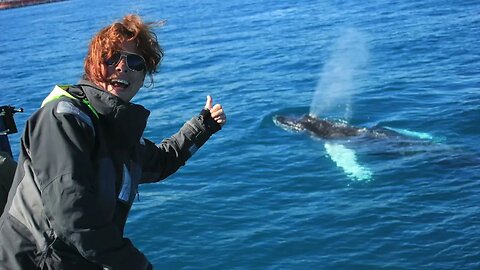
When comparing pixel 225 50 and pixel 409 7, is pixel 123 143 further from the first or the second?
pixel 409 7

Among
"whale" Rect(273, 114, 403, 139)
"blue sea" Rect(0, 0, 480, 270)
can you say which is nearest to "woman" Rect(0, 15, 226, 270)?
"blue sea" Rect(0, 0, 480, 270)

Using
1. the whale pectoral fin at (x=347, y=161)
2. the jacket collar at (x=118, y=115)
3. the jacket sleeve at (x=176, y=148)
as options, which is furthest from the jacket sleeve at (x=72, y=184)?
the whale pectoral fin at (x=347, y=161)

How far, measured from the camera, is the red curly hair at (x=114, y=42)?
11.0 feet

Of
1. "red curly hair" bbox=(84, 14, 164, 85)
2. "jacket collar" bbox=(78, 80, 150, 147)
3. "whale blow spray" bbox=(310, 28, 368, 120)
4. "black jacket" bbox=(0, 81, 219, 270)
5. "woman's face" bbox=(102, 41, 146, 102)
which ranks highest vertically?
"whale blow spray" bbox=(310, 28, 368, 120)

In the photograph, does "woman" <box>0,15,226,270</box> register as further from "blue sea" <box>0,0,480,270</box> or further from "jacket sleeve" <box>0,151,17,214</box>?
"jacket sleeve" <box>0,151,17,214</box>

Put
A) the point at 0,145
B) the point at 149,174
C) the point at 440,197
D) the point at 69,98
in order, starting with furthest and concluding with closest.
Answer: the point at 440,197 < the point at 0,145 < the point at 149,174 < the point at 69,98

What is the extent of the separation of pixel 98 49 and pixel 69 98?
1.19 ft

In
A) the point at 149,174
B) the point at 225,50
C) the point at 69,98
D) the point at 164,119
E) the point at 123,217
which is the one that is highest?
the point at 225,50

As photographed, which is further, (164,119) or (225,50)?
(225,50)

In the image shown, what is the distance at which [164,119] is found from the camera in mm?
17906

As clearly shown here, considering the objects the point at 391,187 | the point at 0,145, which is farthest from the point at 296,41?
the point at 0,145

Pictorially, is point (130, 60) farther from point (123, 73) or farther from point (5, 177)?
point (5, 177)

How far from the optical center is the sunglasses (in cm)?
336

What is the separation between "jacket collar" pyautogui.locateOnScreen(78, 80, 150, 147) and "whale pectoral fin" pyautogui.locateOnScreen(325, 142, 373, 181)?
9226mm
